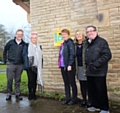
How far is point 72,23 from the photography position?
17.6 feet

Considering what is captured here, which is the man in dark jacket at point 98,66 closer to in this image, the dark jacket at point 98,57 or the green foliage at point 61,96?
the dark jacket at point 98,57

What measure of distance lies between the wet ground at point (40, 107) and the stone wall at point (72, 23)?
1.97 feet

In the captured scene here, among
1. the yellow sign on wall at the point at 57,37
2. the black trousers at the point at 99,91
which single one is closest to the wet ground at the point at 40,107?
the black trousers at the point at 99,91

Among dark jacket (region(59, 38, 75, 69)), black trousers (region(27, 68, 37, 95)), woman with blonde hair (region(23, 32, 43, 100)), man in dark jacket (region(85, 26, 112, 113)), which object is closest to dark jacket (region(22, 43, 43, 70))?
woman with blonde hair (region(23, 32, 43, 100))

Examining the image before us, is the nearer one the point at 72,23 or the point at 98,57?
the point at 98,57

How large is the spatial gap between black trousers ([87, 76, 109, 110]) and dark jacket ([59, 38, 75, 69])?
56 cm

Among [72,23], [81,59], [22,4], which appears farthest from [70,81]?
[22,4]

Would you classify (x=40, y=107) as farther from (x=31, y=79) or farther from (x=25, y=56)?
(x=25, y=56)

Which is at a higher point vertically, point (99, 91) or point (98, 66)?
point (98, 66)

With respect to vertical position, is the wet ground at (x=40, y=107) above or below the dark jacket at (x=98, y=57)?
below

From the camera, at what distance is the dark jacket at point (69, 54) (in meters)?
4.42

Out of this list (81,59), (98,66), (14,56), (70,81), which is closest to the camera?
(98,66)

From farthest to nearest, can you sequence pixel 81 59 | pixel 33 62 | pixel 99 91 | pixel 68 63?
pixel 33 62 → pixel 68 63 → pixel 81 59 → pixel 99 91

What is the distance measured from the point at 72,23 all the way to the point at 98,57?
1.83 meters
